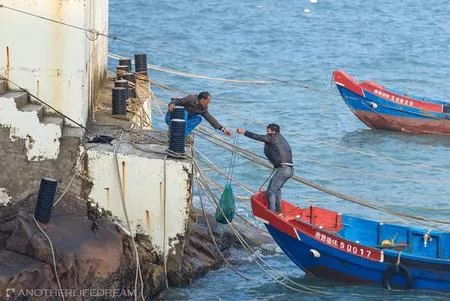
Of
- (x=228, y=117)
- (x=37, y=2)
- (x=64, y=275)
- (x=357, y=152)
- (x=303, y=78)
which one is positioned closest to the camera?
(x=64, y=275)

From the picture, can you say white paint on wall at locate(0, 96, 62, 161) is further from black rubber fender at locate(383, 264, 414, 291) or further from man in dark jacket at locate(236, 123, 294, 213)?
black rubber fender at locate(383, 264, 414, 291)

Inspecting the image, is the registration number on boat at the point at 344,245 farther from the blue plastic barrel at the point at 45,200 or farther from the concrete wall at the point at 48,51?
the blue plastic barrel at the point at 45,200

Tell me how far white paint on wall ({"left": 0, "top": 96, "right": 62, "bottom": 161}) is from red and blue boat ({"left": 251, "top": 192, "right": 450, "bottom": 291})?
140 inches

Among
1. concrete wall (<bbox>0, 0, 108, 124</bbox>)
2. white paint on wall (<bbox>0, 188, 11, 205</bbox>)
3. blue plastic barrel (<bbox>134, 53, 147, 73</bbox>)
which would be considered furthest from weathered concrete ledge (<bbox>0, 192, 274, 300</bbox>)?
blue plastic barrel (<bbox>134, 53, 147, 73</bbox>)

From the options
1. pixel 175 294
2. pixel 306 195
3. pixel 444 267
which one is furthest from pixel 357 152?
pixel 175 294

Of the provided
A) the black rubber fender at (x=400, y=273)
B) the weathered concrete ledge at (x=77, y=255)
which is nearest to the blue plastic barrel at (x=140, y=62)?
the weathered concrete ledge at (x=77, y=255)

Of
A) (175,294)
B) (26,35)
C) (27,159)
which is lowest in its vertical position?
(175,294)

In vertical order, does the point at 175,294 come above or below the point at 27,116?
below

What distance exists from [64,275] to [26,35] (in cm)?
338

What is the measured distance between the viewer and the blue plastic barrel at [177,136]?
1552 cm

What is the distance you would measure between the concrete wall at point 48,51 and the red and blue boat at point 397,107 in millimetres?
16363

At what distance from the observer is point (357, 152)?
3005cm

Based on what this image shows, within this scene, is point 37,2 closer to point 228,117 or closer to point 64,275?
point 64,275

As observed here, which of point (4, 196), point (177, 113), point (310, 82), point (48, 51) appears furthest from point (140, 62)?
point (310, 82)
